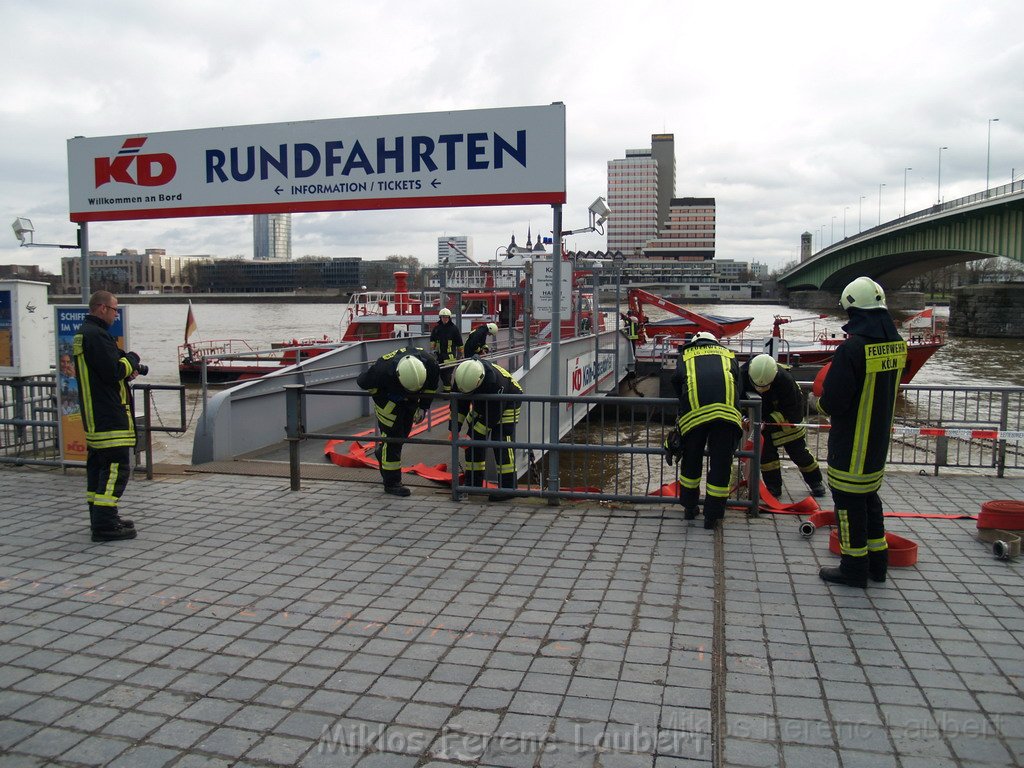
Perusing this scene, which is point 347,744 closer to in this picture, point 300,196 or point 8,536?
point 8,536

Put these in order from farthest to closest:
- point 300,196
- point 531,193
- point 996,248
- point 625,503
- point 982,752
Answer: point 996,248 → point 300,196 → point 531,193 → point 625,503 → point 982,752

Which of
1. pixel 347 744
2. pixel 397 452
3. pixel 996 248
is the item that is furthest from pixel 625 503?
pixel 996 248

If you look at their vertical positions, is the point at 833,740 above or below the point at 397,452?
below

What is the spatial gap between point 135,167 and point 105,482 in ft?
13.8

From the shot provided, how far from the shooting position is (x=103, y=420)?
586cm

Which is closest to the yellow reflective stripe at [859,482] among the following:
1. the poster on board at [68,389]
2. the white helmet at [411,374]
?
the white helmet at [411,374]

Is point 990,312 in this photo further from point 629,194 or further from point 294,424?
point 294,424

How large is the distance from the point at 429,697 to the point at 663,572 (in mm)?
2117

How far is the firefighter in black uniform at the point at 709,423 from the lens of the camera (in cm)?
612

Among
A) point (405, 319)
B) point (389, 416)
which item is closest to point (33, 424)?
point (389, 416)

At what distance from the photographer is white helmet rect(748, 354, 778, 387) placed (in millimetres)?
7387

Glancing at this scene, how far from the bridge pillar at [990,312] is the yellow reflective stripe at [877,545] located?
54.1 metres

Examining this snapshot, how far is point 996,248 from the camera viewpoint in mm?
36188

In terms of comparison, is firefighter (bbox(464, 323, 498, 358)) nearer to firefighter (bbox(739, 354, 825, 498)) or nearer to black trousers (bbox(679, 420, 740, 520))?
firefighter (bbox(739, 354, 825, 498))
